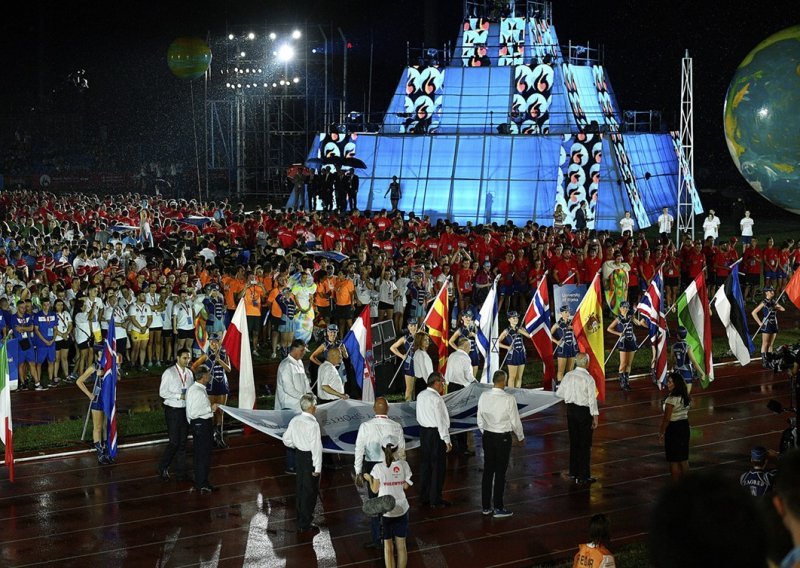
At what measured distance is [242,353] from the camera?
15.4m

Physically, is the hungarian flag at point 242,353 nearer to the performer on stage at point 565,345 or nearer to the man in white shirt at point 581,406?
the man in white shirt at point 581,406

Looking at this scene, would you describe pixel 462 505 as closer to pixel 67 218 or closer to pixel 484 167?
pixel 67 218

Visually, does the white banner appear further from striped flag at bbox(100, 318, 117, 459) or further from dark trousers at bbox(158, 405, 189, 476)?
striped flag at bbox(100, 318, 117, 459)

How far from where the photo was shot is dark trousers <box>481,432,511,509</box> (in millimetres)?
12500

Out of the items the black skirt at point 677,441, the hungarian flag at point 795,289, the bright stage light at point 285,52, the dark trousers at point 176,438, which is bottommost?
the dark trousers at point 176,438

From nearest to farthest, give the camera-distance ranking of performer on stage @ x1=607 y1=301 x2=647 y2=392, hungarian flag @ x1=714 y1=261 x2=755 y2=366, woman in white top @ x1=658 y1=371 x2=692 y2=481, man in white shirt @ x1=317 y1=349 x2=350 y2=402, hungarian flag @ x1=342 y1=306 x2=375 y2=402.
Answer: woman in white top @ x1=658 y1=371 x2=692 y2=481, man in white shirt @ x1=317 y1=349 x2=350 y2=402, hungarian flag @ x1=342 y1=306 x2=375 y2=402, performer on stage @ x1=607 y1=301 x2=647 y2=392, hungarian flag @ x1=714 y1=261 x2=755 y2=366

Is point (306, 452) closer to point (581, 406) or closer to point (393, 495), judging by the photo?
point (393, 495)

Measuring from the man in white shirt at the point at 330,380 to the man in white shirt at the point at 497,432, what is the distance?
2364 mm

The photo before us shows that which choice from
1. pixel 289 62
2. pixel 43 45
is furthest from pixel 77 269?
pixel 43 45

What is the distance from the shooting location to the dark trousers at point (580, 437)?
1378cm

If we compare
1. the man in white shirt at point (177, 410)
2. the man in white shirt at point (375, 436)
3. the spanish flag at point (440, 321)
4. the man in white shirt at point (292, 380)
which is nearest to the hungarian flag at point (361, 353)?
the spanish flag at point (440, 321)

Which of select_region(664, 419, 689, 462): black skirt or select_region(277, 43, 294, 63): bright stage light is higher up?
select_region(277, 43, 294, 63): bright stage light

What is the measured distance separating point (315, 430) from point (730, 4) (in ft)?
178

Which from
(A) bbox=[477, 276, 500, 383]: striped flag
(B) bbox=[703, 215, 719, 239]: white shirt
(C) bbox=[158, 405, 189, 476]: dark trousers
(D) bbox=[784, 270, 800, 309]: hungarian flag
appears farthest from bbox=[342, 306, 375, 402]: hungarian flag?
(B) bbox=[703, 215, 719, 239]: white shirt
